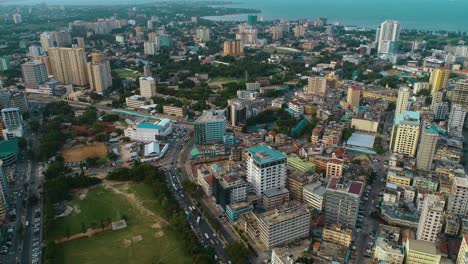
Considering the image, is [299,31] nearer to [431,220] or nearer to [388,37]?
[388,37]

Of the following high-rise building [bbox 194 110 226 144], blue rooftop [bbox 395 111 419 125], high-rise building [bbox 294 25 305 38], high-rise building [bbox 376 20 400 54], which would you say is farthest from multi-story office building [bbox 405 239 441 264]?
high-rise building [bbox 294 25 305 38]

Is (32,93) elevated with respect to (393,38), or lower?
lower

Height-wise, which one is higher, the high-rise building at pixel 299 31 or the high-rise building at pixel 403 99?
the high-rise building at pixel 299 31

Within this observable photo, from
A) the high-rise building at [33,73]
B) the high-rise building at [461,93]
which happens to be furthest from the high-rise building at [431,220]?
the high-rise building at [33,73]

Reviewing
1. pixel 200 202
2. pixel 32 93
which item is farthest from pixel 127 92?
pixel 200 202

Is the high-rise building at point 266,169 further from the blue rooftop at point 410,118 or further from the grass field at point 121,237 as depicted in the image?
the blue rooftop at point 410,118

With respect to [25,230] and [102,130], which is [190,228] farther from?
[102,130]

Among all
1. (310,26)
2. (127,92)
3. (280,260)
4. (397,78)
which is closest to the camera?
(280,260)
